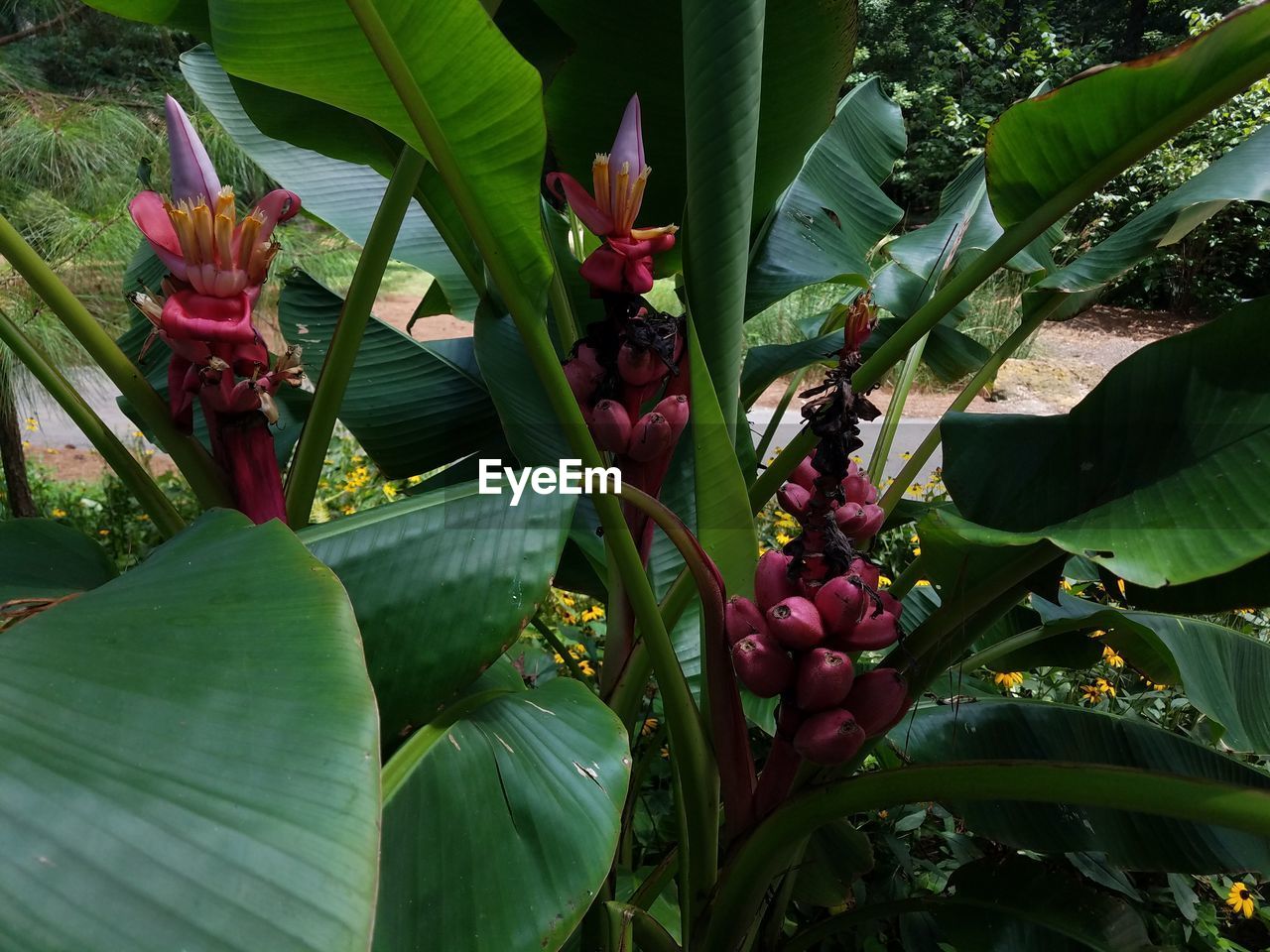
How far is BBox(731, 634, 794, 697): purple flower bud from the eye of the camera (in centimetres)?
51

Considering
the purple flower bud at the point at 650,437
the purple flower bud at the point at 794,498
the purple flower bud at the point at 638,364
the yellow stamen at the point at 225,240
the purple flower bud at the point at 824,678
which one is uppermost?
the yellow stamen at the point at 225,240

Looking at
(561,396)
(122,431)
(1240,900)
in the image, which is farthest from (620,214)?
(122,431)

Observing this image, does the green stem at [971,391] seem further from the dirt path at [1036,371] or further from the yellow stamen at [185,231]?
the dirt path at [1036,371]

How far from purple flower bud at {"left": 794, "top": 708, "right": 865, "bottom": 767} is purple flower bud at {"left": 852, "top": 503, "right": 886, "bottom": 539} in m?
0.15

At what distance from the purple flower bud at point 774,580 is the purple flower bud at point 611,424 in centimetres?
14

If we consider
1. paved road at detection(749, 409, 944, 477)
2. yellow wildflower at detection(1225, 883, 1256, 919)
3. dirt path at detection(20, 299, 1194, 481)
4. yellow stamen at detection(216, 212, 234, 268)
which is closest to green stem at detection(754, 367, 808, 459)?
yellow stamen at detection(216, 212, 234, 268)

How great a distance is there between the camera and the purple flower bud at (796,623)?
511 millimetres

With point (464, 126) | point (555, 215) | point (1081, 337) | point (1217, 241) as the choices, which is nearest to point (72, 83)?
point (555, 215)

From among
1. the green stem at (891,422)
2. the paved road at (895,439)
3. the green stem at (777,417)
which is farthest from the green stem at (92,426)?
the paved road at (895,439)

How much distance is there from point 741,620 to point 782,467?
7.0 inches

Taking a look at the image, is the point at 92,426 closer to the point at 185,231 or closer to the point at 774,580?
the point at 185,231

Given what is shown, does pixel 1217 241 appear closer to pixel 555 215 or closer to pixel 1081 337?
pixel 1081 337

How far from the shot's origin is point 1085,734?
761 millimetres

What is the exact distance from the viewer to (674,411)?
0.61 metres
